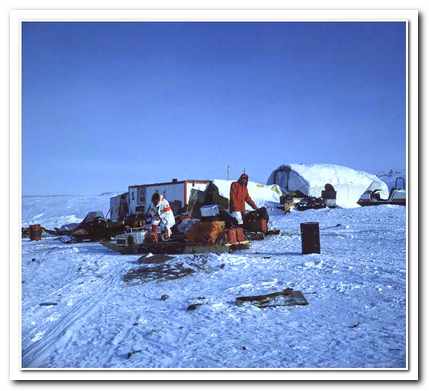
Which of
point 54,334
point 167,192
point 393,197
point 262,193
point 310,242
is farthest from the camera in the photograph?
point 393,197

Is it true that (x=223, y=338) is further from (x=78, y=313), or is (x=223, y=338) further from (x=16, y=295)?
(x=16, y=295)

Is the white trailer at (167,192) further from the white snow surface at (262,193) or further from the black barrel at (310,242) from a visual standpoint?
the black barrel at (310,242)

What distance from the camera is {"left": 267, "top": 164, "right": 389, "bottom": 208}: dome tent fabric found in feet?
74.5

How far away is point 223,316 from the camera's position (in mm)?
3934

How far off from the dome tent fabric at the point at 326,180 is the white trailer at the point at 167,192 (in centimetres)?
760

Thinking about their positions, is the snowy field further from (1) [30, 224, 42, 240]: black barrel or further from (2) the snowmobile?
(2) the snowmobile

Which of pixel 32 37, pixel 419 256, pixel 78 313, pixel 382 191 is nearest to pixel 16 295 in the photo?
pixel 78 313

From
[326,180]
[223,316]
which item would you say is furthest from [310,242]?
[326,180]

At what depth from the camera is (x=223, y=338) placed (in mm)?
3498

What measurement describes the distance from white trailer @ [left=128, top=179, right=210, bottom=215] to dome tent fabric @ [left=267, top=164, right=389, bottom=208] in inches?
299

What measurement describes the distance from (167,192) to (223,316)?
13460 mm
